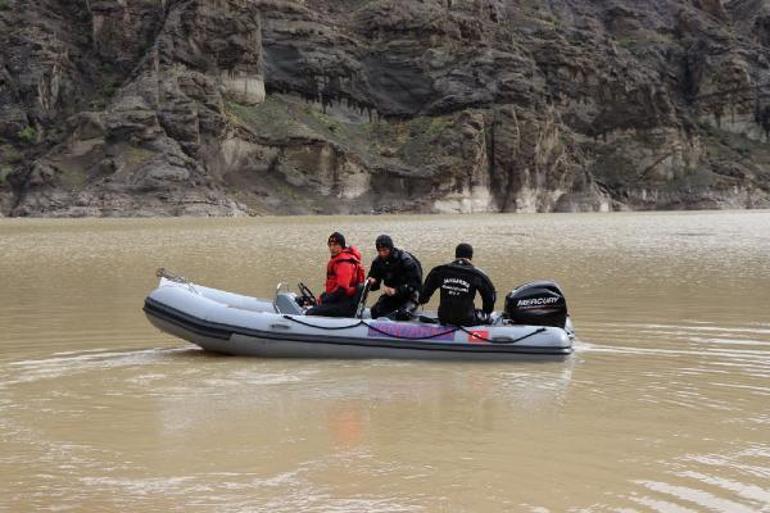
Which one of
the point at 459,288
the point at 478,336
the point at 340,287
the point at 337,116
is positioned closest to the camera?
the point at 478,336

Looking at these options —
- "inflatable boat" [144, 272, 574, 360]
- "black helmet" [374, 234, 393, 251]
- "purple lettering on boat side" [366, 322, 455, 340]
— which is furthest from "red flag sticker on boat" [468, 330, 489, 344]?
"black helmet" [374, 234, 393, 251]

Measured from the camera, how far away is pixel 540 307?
10.9 meters

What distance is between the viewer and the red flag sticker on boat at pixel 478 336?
1045 cm

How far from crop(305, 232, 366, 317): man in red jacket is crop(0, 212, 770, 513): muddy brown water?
0.94 metres

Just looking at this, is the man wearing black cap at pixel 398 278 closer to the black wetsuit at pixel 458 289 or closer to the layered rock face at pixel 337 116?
the black wetsuit at pixel 458 289

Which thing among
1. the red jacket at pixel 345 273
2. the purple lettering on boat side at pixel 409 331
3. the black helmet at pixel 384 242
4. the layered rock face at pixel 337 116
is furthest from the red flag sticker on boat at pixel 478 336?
the layered rock face at pixel 337 116

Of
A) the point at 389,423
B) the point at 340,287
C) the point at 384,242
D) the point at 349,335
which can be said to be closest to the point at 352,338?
the point at 349,335

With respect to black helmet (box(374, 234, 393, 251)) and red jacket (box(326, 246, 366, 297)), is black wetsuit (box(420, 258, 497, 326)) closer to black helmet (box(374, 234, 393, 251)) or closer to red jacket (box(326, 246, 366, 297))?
black helmet (box(374, 234, 393, 251))

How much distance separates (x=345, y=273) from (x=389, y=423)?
3.92 meters

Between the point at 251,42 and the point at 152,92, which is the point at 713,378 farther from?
the point at 251,42

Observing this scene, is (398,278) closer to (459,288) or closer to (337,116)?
(459,288)

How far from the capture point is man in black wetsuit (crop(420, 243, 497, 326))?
10.7 meters

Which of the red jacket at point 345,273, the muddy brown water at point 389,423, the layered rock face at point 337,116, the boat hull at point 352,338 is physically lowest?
the muddy brown water at point 389,423

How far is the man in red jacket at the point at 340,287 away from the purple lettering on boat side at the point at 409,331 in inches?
24.4
